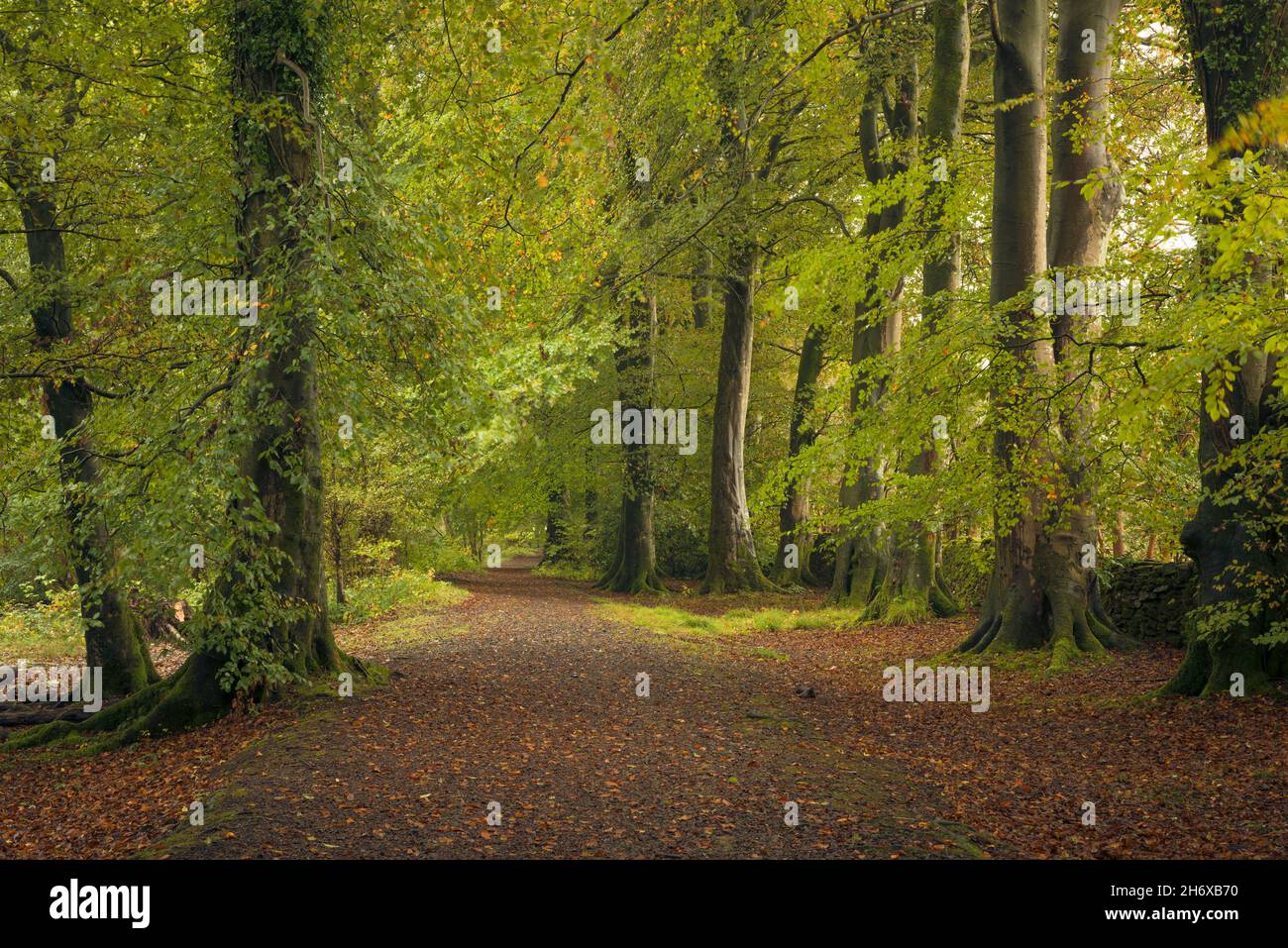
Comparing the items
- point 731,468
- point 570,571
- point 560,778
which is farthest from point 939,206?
point 570,571

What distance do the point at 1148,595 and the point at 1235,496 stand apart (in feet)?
16.5

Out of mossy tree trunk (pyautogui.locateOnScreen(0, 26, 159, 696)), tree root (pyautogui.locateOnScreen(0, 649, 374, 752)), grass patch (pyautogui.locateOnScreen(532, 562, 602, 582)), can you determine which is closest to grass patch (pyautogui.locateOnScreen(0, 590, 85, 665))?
mossy tree trunk (pyautogui.locateOnScreen(0, 26, 159, 696))

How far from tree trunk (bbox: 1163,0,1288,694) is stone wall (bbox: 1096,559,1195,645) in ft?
11.8

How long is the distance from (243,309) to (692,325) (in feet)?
71.5

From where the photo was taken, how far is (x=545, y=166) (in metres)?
11.8

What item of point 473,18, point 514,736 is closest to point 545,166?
point 473,18

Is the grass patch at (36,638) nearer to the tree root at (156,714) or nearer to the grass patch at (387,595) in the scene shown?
the tree root at (156,714)

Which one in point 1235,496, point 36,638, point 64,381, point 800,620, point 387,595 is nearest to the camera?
point 1235,496

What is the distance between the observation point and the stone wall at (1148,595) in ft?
39.1

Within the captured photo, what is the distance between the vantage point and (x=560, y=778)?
6793 mm

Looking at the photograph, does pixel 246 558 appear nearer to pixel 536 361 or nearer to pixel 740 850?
pixel 740 850

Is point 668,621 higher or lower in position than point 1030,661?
lower

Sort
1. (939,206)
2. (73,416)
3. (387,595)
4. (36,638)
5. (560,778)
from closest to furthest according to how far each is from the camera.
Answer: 1. (560,778)
2. (73,416)
3. (939,206)
4. (36,638)
5. (387,595)

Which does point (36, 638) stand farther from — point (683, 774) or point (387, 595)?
point (683, 774)
